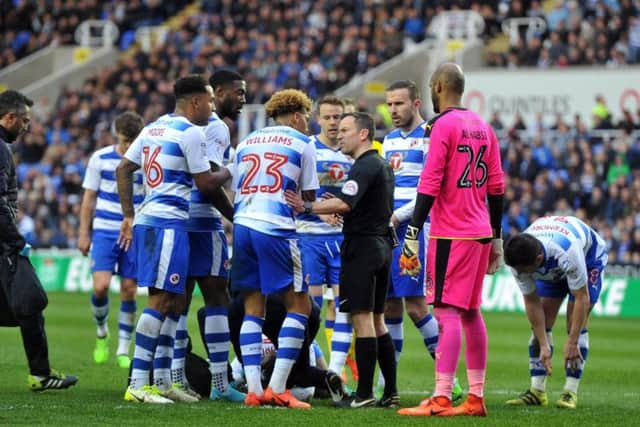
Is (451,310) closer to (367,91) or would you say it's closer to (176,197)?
(176,197)

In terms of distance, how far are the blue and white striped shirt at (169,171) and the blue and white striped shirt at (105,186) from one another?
408cm

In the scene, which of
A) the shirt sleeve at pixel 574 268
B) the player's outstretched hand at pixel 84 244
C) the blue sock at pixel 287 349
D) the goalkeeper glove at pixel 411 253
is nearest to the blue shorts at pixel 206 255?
the blue sock at pixel 287 349

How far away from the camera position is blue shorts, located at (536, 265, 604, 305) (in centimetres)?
1142

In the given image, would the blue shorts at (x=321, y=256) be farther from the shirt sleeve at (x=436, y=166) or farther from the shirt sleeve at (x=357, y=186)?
the shirt sleeve at (x=436, y=166)

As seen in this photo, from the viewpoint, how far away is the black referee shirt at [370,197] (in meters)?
10.4

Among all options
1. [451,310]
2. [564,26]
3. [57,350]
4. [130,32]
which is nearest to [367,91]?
[564,26]

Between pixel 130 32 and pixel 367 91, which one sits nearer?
pixel 367 91

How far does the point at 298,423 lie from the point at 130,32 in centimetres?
3552

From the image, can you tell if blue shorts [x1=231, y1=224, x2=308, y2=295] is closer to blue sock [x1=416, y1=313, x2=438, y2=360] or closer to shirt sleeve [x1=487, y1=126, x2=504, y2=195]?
shirt sleeve [x1=487, y1=126, x2=504, y2=195]

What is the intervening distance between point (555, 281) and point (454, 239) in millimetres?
1716

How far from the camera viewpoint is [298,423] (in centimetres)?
940

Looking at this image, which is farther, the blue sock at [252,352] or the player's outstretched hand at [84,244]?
the player's outstretched hand at [84,244]

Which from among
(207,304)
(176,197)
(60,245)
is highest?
(176,197)

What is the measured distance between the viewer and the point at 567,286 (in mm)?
11523
